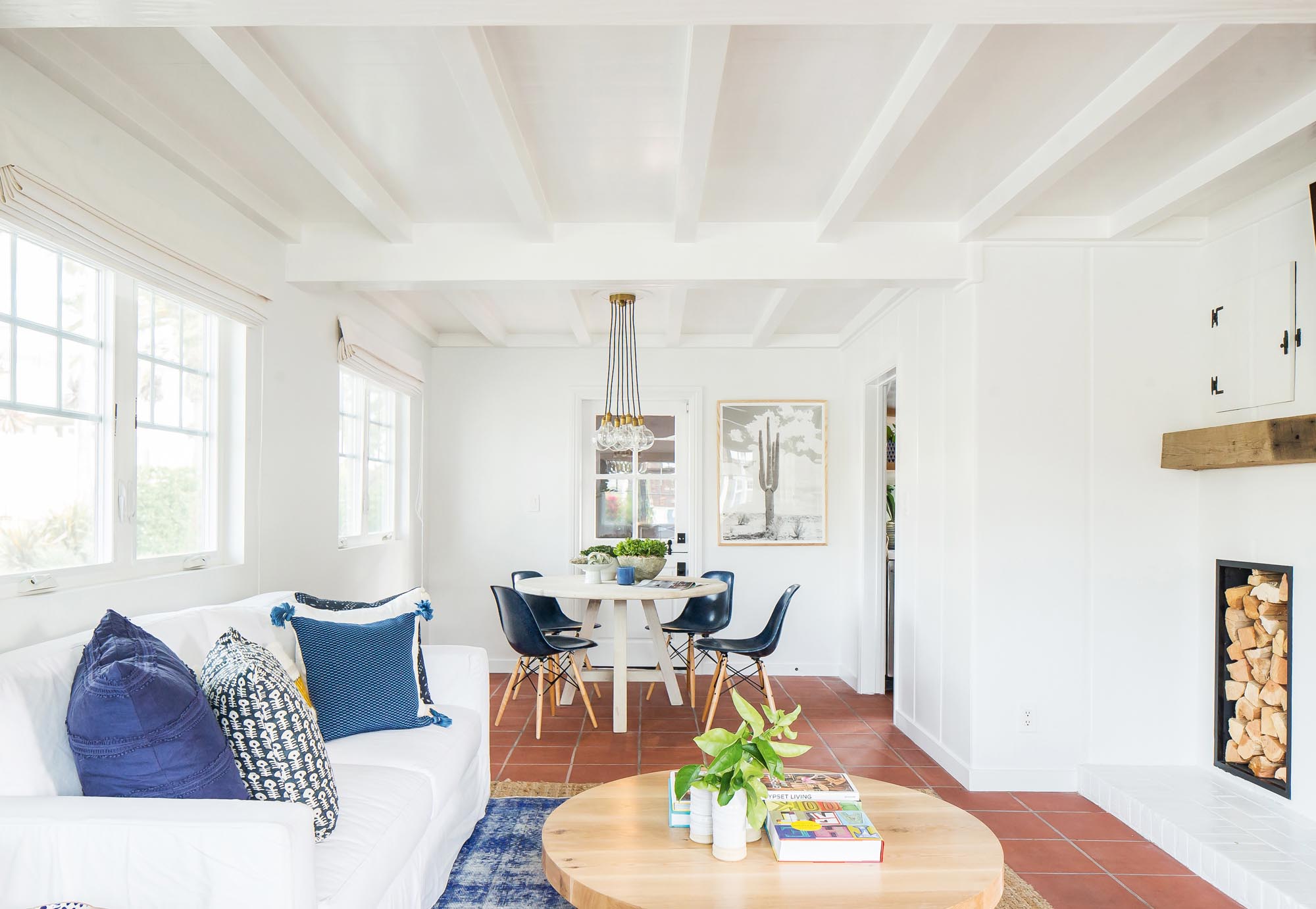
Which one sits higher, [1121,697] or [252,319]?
[252,319]

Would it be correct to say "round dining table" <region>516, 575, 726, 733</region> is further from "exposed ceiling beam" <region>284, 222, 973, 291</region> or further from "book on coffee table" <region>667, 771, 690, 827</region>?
"book on coffee table" <region>667, 771, 690, 827</region>

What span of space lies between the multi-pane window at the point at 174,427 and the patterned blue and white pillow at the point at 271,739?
3.62ft

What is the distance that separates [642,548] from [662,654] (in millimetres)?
685

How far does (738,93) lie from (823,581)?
417 centimetres

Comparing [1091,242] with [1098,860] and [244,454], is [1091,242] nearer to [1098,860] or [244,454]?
[1098,860]

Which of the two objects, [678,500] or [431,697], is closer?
[431,697]

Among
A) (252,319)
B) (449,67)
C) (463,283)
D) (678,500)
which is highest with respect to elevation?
(449,67)

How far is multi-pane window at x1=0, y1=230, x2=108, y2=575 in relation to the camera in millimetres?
2168

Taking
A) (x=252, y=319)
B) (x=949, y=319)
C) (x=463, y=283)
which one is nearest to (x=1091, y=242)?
(x=949, y=319)

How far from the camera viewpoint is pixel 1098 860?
284 cm

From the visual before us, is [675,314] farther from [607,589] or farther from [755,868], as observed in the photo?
[755,868]

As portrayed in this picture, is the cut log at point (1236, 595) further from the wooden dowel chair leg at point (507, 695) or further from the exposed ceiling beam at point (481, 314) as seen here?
the exposed ceiling beam at point (481, 314)

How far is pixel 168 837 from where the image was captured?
1.50 meters

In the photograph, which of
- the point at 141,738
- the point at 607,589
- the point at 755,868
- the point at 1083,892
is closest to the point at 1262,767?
the point at 1083,892
